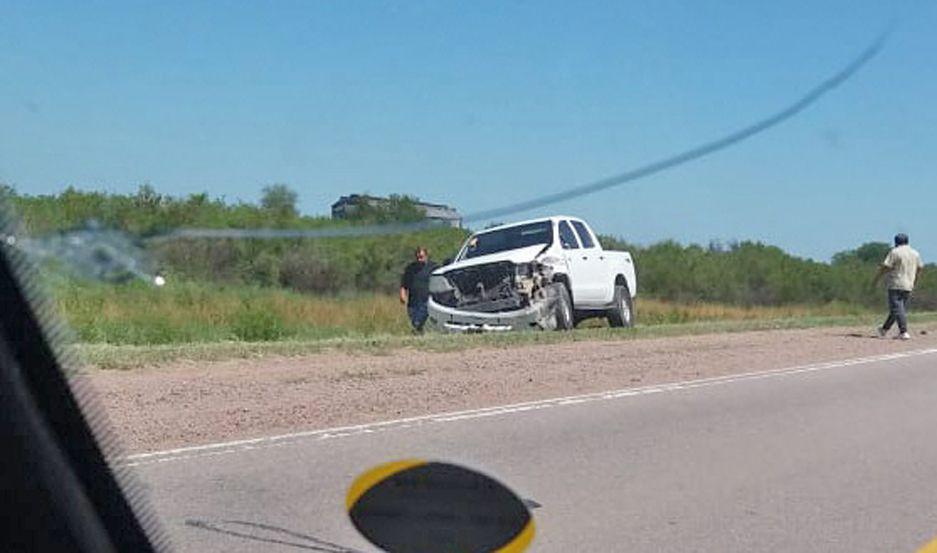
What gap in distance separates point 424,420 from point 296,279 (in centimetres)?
731

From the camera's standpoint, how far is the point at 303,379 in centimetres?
1384

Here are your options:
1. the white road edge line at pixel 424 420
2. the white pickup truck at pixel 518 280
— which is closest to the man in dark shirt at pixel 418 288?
the white pickup truck at pixel 518 280

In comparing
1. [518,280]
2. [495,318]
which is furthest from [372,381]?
[495,318]

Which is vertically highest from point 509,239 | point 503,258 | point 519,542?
point 509,239

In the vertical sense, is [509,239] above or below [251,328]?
above

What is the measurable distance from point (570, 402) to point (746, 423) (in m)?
1.83

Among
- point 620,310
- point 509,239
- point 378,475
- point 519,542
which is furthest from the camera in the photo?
point 620,310

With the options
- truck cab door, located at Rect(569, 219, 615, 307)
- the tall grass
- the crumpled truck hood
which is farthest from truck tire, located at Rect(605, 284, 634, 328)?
the crumpled truck hood

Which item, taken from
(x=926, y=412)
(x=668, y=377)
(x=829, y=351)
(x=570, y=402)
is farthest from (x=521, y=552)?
(x=829, y=351)

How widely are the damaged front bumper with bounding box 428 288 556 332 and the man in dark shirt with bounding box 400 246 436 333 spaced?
0.52m

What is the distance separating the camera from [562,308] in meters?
21.5

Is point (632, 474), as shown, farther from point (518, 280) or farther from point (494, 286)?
point (494, 286)

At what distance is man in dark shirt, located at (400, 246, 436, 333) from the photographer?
71.7ft

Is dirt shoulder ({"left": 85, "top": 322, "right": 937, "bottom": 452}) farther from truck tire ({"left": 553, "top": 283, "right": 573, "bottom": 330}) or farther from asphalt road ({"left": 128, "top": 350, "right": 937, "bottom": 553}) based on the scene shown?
truck tire ({"left": 553, "top": 283, "right": 573, "bottom": 330})
